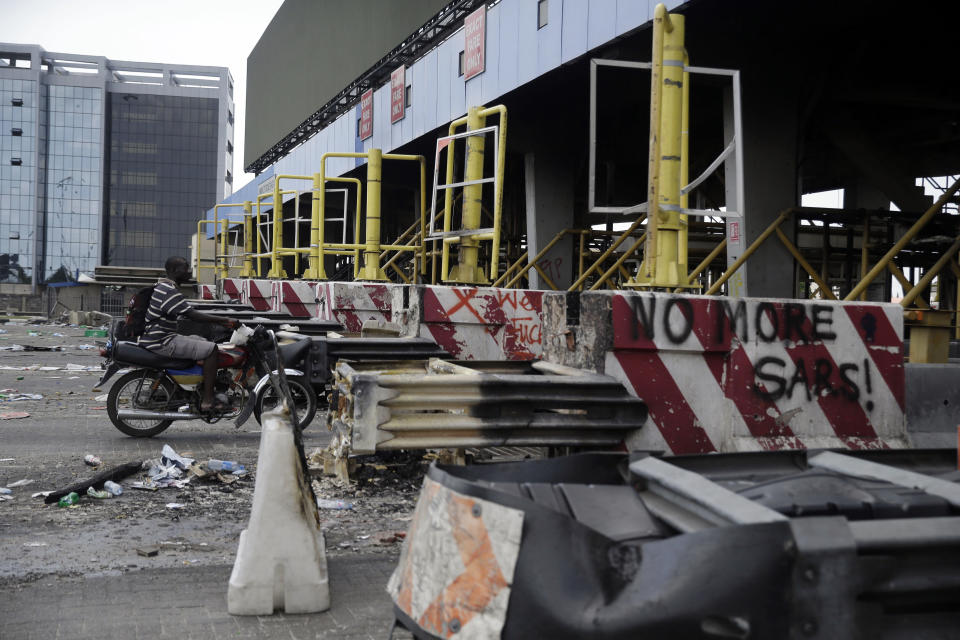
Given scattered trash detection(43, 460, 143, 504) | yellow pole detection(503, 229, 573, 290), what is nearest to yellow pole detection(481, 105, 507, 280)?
scattered trash detection(43, 460, 143, 504)

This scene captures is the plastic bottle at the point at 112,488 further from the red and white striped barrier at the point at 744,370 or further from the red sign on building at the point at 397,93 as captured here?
the red sign on building at the point at 397,93

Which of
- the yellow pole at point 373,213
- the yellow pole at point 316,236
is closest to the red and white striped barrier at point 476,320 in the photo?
the yellow pole at point 373,213

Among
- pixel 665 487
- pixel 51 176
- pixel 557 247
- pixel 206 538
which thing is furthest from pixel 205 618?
pixel 51 176

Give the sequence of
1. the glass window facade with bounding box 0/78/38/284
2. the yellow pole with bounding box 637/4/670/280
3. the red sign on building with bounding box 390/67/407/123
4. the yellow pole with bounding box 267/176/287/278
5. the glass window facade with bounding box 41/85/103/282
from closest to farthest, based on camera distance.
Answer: the yellow pole with bounding box 637/4/670/280
the yellow pole with bounding box 267/176/287/278
the red sign on building with bounding box 390/67/407/123
the glass window facade with bounding box 0/78/38/284
the glass window facade with bounding box 41/85/103/282

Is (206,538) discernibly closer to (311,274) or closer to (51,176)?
(311,274)

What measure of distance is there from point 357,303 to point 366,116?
14.0 m

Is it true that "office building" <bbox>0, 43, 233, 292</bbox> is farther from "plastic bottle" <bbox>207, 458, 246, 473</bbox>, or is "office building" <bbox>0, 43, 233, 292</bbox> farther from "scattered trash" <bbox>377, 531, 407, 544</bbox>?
"scattered trash" <bbox>377, 531, 407, 544</bbox>

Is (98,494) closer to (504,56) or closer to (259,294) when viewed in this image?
(504,56)

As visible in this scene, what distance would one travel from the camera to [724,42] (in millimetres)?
12492

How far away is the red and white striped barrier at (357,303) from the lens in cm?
1134

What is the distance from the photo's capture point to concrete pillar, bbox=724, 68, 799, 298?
12.6 m

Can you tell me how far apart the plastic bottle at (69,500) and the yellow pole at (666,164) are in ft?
12.9

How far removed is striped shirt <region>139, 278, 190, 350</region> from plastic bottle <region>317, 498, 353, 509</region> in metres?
4.02

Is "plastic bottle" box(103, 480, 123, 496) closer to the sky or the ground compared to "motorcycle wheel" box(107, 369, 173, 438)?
closer to the ground
